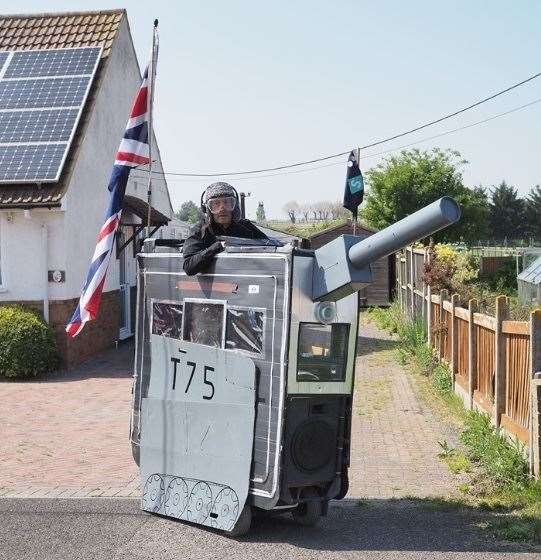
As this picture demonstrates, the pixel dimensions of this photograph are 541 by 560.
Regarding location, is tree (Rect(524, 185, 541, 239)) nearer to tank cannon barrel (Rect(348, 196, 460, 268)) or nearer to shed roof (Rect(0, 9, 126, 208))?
shed roof (Rect(0, 9, 126, 208))

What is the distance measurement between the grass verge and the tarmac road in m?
0.23

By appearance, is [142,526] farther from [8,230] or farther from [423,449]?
[8,230]

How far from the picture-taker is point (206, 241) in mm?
6891

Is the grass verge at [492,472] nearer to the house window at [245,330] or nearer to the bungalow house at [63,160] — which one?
the house window at [245,330]

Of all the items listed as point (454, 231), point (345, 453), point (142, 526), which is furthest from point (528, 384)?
point (454, 231)

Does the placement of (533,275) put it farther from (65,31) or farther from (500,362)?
(500,362)

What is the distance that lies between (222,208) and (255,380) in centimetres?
148

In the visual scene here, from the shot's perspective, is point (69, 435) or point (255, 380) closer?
point (255, 380)

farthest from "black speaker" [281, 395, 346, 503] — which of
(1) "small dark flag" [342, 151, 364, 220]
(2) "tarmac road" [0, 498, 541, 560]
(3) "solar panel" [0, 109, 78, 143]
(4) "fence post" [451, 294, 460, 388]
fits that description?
(3) "solar panel" [0, 109, 78, 143]

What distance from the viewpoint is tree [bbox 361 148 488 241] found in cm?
4178

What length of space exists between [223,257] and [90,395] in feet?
24.9

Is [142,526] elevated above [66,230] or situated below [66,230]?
below

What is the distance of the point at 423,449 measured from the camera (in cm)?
949

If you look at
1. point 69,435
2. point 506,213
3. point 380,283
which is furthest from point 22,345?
point 506,213
